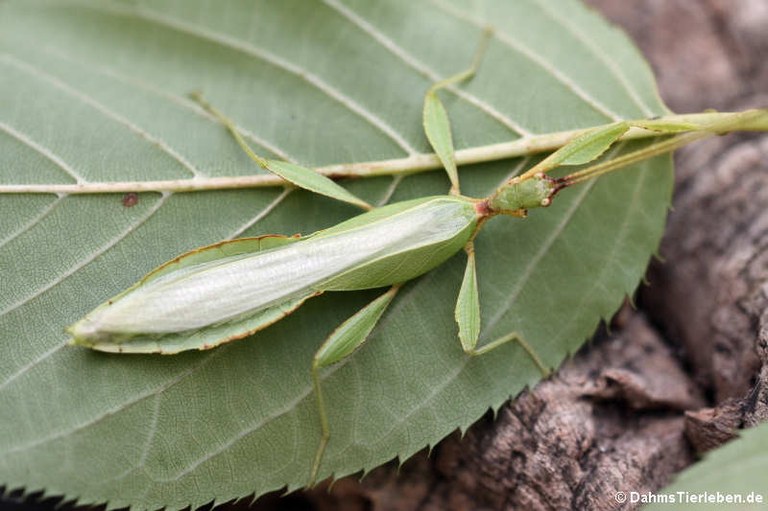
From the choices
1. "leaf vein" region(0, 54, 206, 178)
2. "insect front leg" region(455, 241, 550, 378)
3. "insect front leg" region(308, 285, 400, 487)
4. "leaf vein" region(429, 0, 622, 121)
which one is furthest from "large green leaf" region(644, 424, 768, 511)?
"leaf vein" region(0, 54, 206, 178)

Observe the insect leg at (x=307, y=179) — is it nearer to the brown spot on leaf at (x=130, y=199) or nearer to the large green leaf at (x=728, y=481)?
the brown spot on leaf at (x=130, y=199)

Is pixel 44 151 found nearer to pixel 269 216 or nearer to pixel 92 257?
pixel 92 257

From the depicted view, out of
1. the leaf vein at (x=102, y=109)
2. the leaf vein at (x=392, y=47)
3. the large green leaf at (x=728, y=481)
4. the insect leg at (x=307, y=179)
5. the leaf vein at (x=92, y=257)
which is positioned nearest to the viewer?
the large green leaf at (x=728, y=481)

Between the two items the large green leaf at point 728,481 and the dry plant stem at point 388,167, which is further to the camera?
the dry plant stem at point 388,167

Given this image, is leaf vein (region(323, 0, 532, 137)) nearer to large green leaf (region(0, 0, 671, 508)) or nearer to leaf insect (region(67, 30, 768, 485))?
large green leaf (region(0, 0, 671, 508))

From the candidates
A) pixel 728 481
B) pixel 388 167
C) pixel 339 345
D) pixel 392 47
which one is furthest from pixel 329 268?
pixel 728 481

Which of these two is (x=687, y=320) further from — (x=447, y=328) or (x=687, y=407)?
(x=447, y=328)

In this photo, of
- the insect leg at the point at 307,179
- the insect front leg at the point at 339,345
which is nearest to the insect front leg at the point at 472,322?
the insect front leg at the point at 339,345

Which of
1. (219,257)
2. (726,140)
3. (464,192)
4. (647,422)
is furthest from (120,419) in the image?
(726,140)
